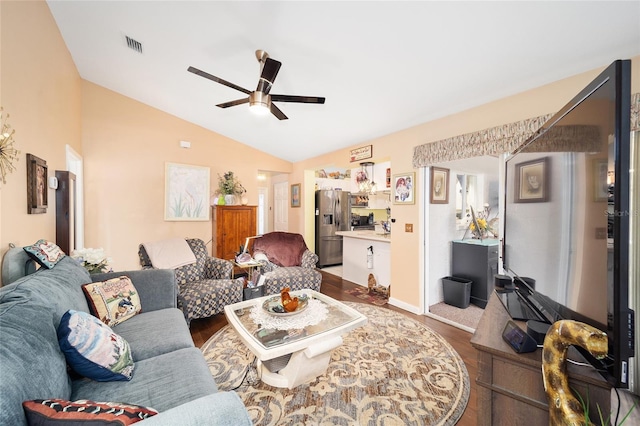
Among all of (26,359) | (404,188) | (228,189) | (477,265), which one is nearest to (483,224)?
(477,265)

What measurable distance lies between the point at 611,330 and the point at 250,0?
2469mm

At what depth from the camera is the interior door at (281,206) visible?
20.5 ft

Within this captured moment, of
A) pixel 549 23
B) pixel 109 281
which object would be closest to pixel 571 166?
pixel 549 23

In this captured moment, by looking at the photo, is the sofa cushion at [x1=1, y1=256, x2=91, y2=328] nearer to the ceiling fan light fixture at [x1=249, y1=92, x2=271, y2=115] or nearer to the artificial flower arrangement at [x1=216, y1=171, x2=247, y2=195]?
the ceiling fan light fixture at [x1=249, y1=92, x2=271, y2=115]

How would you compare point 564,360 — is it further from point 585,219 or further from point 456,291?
point 456,291

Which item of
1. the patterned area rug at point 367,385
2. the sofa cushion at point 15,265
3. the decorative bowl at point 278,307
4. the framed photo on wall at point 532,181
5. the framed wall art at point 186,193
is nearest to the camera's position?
the framed photo on wall at point 532,181

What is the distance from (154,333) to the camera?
1643 millimetres

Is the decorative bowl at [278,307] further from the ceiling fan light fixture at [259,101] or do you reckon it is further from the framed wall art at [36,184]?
the framed wall art at [36,184]

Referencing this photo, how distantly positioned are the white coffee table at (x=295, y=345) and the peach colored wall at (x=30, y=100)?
151 centimetres

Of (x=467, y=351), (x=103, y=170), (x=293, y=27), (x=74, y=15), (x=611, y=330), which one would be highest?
(x=74, y=15)

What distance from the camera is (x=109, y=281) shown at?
187 centimetres

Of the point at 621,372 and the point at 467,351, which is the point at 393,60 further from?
the point at 467,351

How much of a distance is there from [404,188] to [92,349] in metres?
3.17

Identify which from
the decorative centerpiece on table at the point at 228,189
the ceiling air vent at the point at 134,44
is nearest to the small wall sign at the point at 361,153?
the decorative centerpiece on table at the point at 228,189
